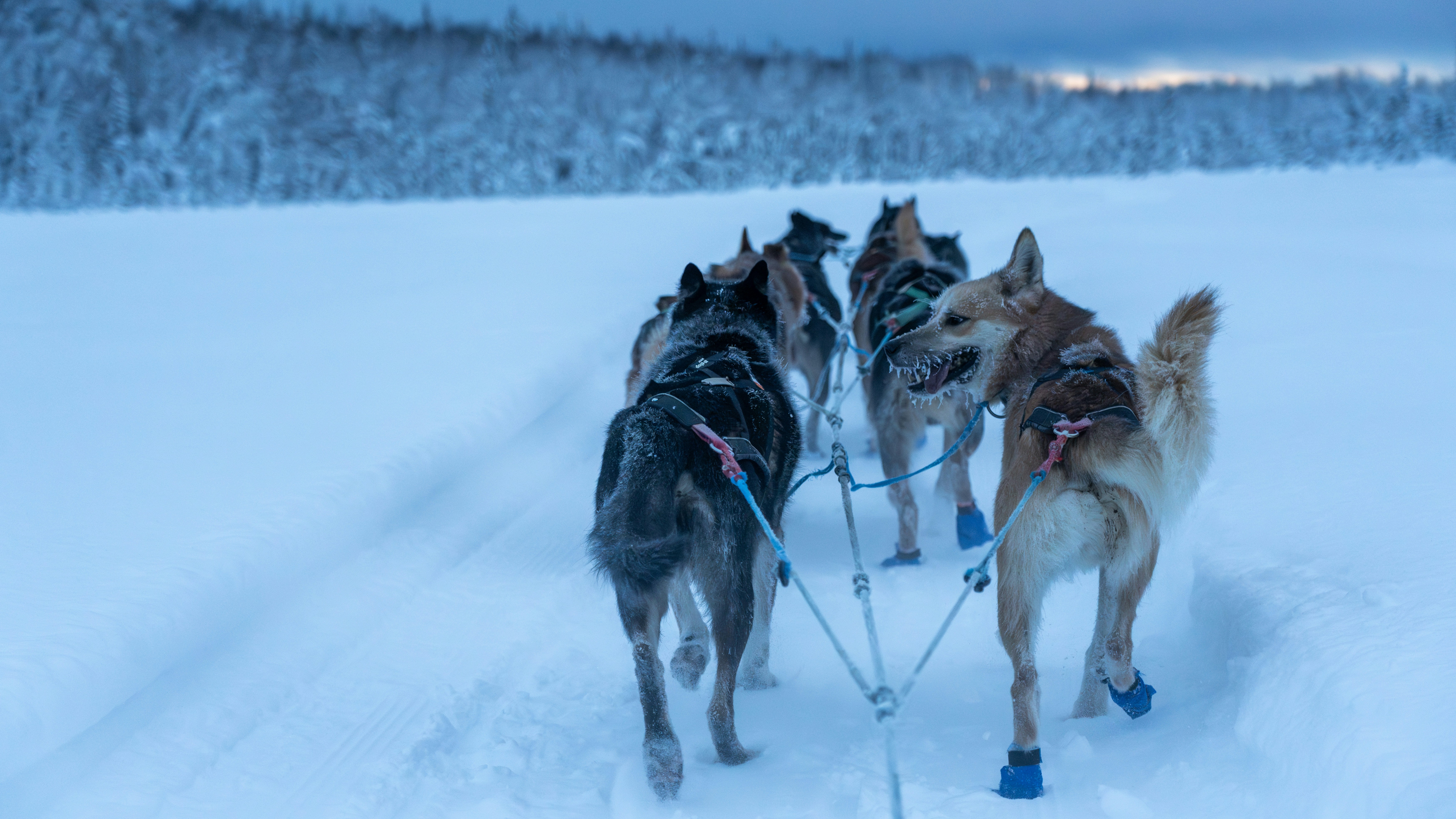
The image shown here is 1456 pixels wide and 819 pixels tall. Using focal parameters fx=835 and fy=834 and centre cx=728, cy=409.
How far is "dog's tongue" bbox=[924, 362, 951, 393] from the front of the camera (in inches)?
117

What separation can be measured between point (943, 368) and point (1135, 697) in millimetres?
1211

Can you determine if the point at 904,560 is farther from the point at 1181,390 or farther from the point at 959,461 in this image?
the point at 1181,390

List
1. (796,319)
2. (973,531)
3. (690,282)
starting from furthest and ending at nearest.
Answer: (796,319) < (973,531) < (690,282)

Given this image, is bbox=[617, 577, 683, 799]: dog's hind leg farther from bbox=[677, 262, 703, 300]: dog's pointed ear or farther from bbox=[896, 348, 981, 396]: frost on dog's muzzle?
bbox=[677, 262, 703, 300]: dog's pointed ear

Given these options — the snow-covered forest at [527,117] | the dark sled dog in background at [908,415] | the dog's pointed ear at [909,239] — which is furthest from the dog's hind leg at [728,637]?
the snow-covered forest at [527,117]

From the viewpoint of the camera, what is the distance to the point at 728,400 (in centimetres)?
251

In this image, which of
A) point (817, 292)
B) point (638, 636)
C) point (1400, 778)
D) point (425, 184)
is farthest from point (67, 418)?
point (425, 184)

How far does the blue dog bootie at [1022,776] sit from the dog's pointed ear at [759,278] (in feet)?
6.51

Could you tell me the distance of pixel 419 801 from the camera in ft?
7.09

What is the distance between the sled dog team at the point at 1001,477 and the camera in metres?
2.12

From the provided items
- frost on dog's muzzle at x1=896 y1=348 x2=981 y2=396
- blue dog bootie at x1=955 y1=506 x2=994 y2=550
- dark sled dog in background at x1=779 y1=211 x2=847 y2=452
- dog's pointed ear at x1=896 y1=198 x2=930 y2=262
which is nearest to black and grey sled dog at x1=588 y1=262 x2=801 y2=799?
frost on dog's muzzle at x1=896 y1=348 x2=981 y2=396

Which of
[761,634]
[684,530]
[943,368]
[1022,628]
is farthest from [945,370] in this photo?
[684,530]

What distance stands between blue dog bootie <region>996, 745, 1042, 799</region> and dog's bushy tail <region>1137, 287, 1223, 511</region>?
757 millimetres

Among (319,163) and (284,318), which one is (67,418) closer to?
(284,318)
